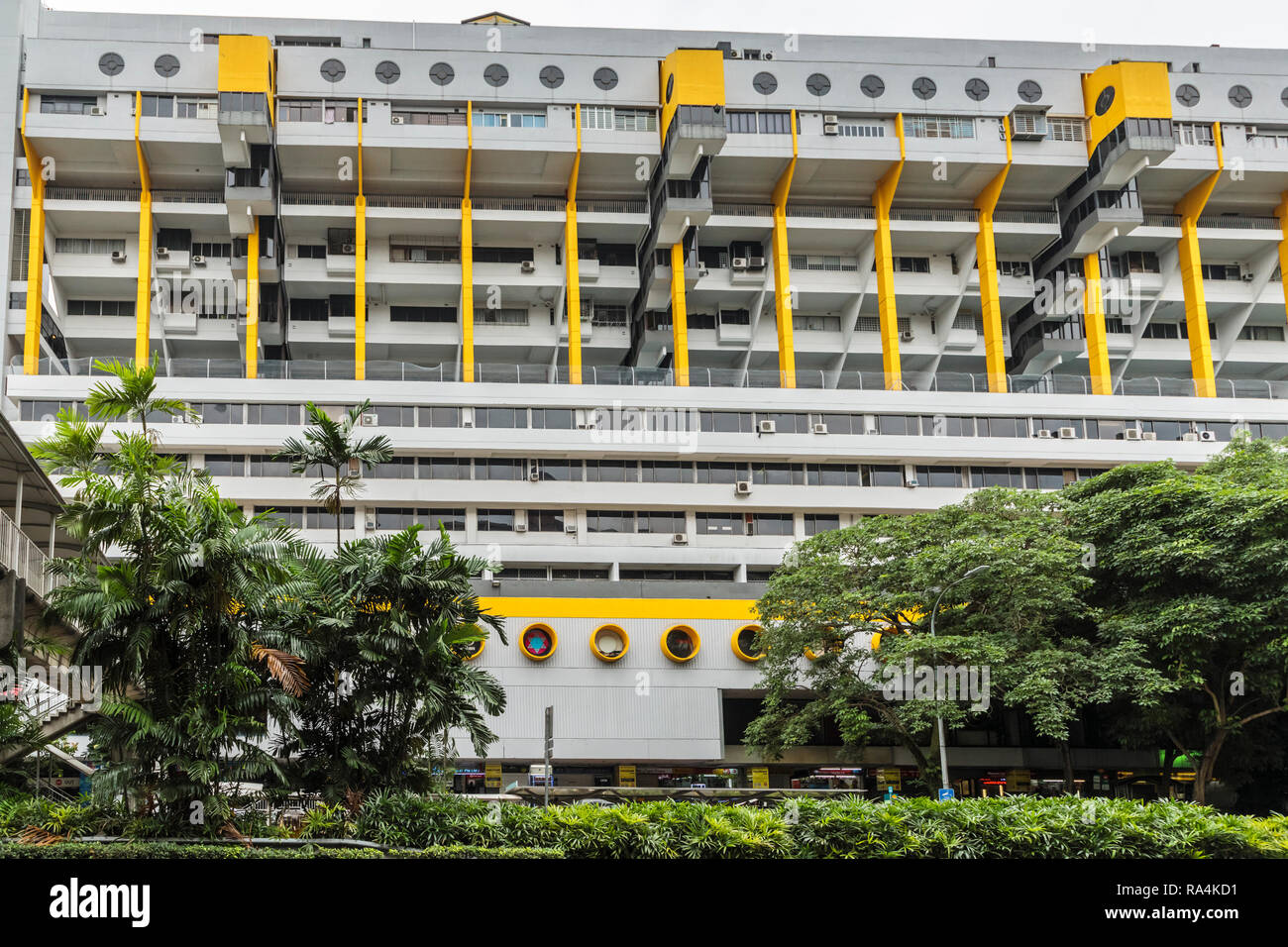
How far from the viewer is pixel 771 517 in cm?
5488

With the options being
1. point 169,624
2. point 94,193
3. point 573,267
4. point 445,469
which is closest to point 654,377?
point 573,267

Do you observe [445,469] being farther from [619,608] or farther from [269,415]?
[619,608]

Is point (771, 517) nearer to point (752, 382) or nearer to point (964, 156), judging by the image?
point (752, 382)

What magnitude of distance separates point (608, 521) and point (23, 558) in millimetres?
34470

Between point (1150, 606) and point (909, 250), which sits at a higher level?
point (909, 250)

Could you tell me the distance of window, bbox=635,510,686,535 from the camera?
53875 mm

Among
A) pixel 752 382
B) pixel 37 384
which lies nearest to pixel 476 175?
pixel 752 382

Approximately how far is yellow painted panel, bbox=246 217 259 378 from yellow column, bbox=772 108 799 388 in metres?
24.5

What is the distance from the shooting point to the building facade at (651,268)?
5331 centimetres

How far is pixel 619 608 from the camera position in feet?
148

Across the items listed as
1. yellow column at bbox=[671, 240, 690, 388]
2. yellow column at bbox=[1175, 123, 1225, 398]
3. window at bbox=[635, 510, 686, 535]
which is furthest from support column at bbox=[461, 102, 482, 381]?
yellow column at bbox=[1175, 123, 1225, 398]

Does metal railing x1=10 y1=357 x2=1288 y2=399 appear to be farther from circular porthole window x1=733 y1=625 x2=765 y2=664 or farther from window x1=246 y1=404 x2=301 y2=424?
circular porthole window x1=733 y1=625 x2=765 y2=664

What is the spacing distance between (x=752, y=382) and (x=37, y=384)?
31252 mm
